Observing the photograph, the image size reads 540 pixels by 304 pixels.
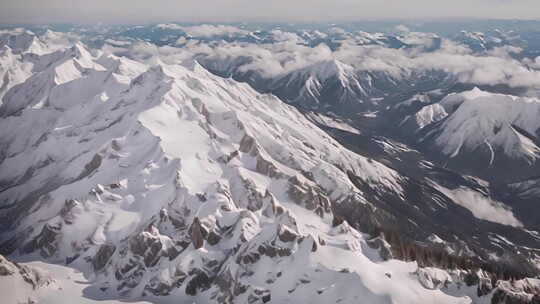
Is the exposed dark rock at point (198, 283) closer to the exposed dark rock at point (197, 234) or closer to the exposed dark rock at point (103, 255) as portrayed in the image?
the exposed dark rock at point (197, 234)

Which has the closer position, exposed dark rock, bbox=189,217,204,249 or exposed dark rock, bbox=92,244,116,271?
exposed dark rock, bbox=189,217,204,249

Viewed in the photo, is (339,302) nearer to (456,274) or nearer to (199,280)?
(456,274)

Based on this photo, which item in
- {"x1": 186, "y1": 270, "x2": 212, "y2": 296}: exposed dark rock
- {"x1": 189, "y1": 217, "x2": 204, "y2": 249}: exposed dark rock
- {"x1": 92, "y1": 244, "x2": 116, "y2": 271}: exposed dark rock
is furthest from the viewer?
{"x1": 92, "y1": 244, "x2": 116, "y2": 271}: exposed dark rock

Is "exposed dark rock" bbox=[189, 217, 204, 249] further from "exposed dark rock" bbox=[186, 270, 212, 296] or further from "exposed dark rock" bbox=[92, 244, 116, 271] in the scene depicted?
"exposed dark rock" bbox=[92, 244, 116, 271]

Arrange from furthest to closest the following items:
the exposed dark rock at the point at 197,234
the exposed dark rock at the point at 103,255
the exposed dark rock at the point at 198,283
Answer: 1. the exposed dark rock at the point at 103,255
2. the exposed dark rock at the point at 197,234
3. the exposed dark rock at the point at 198,283

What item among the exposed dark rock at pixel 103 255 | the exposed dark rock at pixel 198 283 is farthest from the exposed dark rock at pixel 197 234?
the exposed dark rock at pixel 103 255

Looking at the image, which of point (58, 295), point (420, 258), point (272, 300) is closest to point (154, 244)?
point (58, 295)

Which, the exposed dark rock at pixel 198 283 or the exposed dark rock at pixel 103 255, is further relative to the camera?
the exposed dark rock at pixel 103 255

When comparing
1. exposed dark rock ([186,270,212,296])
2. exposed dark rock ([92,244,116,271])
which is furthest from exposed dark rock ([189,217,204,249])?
exposed dark rock ([92,244,116,271])

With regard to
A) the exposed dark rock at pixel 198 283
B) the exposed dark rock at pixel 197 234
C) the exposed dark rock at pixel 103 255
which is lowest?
the exposed dark rock at pixel 103 255

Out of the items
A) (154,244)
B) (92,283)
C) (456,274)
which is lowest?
(92,283)

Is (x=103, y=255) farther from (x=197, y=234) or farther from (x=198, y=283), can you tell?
(x=198, y=283)
